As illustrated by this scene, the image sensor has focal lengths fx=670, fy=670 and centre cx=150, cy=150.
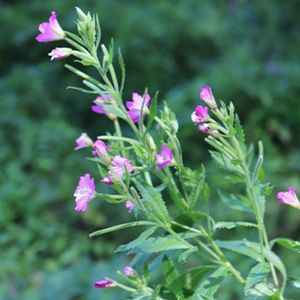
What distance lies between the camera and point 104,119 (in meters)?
4.15

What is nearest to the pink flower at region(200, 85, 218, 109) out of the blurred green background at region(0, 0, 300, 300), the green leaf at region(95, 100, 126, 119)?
the green leaf at region(95, 100, 126, 119)

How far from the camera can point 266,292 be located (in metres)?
0.85

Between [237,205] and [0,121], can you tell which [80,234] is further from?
[237,205]

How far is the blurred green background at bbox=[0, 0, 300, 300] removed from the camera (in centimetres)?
290

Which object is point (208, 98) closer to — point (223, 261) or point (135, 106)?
point (135, 106)

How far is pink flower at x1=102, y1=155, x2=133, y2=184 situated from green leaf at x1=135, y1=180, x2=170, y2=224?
0.03 meters

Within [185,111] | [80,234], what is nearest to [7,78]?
[185,111]

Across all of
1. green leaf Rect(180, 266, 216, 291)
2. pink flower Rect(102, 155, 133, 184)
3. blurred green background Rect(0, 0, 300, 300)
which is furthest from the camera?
blurred green background Rect(0, 0, 300, 300)


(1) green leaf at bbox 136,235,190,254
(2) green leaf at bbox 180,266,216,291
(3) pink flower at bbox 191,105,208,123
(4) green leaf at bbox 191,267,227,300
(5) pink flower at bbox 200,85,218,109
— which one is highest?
(5) pink flower at bbox 200,85,218,109

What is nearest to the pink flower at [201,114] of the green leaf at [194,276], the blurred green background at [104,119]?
the green leaf at [194,276]

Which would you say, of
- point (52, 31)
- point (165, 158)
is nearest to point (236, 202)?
point (165, 158)

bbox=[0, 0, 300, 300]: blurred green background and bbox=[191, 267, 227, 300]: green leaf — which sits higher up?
bbox=[191, 267, 227, 300]: green leaf

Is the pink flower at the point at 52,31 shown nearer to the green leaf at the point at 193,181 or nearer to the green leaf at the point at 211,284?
the green leaf at the point at 193,181

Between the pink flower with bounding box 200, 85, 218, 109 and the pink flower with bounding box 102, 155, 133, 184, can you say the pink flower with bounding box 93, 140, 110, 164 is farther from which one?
the pink flower with bounding box 200, 85, 218, 109
